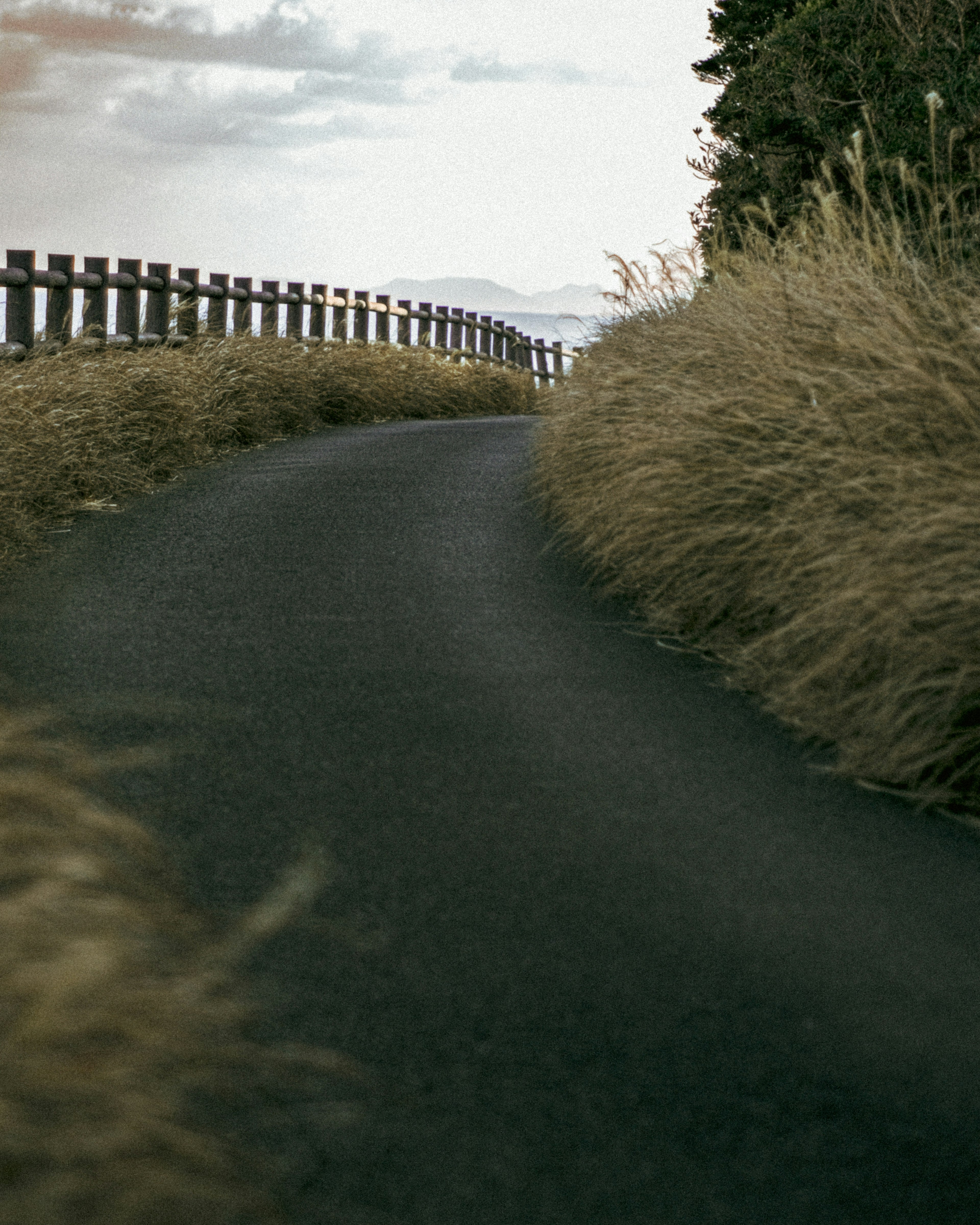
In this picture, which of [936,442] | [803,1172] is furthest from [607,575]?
[803,1172]

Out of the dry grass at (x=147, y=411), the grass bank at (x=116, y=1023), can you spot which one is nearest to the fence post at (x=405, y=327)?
the dry grass at (x=147, y=411)

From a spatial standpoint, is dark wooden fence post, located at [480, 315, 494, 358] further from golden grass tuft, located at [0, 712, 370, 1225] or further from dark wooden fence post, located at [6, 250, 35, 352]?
golden grass tuft, located at [0, 712, 370, 1225]

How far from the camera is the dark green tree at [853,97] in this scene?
859 cm

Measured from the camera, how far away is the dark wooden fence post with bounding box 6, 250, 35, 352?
923cm

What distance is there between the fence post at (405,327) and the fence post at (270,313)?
4.76m

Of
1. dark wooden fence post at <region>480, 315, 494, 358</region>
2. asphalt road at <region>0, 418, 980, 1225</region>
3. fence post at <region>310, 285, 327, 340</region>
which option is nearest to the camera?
asphalt road at <region>0, 418, 980, 1225</region>

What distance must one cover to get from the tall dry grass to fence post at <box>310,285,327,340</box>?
33.0 feet

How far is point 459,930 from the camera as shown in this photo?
2.84 m

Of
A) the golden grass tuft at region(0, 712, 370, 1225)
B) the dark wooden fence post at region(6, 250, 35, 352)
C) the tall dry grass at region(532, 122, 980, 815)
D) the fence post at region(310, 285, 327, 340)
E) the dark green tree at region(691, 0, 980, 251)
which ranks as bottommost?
the golden grass tuft at region(0, 712, 370, 1225)

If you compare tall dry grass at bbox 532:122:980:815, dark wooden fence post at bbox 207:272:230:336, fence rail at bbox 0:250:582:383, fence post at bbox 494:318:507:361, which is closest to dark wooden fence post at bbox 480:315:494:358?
fence post at bbox 494:318:507:361

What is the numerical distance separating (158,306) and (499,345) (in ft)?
58.1

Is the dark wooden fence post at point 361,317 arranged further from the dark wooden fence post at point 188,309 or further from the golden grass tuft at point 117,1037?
the golden grass tuft at point 117,1037

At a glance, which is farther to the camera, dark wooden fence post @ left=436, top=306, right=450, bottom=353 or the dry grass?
dark wooden fence post @ left=436, top=306, right=450, bottom=353

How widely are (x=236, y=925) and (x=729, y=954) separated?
103 centimetres
